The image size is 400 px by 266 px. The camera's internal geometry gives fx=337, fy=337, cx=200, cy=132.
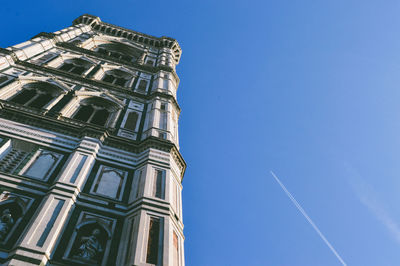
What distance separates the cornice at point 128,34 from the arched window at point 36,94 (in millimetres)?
16323

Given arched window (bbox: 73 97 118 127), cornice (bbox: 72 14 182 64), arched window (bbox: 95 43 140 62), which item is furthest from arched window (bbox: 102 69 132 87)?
cornice (bbox: 72 14 182 64)

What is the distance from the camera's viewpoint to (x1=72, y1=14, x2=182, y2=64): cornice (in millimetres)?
27469

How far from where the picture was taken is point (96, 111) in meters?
12.1

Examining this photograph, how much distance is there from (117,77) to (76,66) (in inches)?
79.9

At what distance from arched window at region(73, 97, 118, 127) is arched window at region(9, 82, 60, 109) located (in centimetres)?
109

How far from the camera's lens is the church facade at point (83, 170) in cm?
550

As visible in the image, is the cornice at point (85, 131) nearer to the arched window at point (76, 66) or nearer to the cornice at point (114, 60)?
the arched window at point (76, 66)

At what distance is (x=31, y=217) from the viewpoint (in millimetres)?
5953

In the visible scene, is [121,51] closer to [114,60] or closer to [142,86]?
[114,60]

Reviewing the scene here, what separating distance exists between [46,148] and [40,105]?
3.43 m

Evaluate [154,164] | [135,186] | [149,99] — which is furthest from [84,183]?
[149,99]

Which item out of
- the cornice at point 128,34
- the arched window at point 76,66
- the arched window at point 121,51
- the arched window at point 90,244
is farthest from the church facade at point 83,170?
the cornice at point 128,34

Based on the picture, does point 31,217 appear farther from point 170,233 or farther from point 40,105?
point 40,105

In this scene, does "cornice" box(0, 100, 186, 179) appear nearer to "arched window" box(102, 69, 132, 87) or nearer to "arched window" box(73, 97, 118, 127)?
"arched window" box(73, 97, 118, 127)
